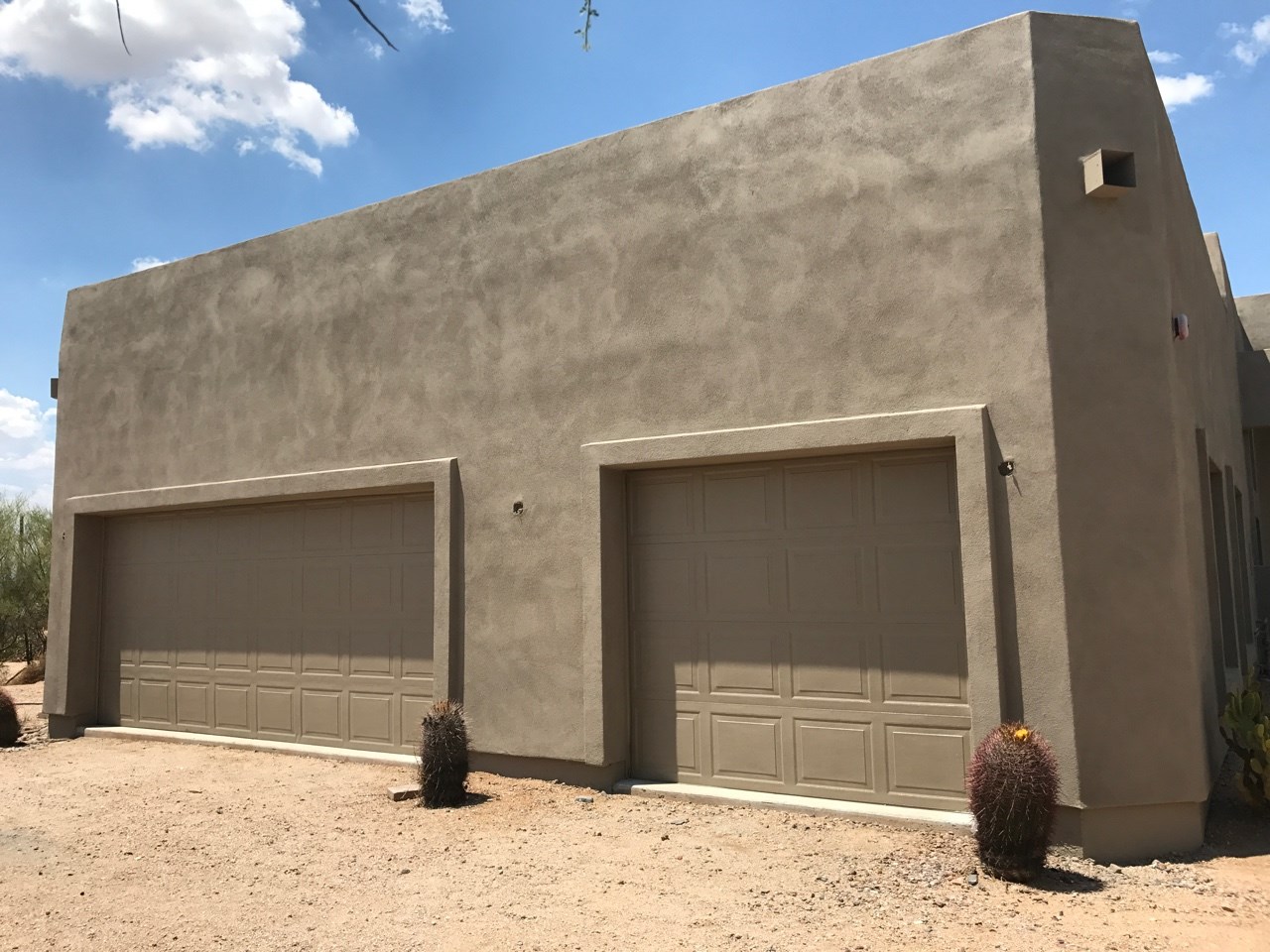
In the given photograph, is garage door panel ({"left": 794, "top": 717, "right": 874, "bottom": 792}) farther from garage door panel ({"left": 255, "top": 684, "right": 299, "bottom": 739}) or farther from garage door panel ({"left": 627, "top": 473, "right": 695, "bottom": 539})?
garage door panel ({"left": 255, "top": 684, "right": 299, "bottom": 739})

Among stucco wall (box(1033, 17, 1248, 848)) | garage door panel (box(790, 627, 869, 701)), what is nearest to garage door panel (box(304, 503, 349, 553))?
garage door panel (box(790, 627, 869, 701))

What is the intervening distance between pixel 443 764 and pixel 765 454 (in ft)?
11.5

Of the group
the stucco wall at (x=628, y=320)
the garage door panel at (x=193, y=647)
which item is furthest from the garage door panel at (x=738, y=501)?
the garage door panel at (x=193, y=647)

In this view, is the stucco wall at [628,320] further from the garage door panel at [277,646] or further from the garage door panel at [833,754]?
the garage door panel at [277,646]

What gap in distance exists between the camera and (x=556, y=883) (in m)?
6.07

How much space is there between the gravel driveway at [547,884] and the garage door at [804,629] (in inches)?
18.4

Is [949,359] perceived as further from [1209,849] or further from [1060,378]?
[1209,849]

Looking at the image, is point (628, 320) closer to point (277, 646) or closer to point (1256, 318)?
point (277, 646)

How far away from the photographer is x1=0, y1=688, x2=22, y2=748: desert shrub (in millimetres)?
11469

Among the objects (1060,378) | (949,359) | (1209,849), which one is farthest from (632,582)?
(1209,849)

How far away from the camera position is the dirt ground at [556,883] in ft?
17.0

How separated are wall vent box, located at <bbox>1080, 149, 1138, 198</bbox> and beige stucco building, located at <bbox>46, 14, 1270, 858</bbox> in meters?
0.04

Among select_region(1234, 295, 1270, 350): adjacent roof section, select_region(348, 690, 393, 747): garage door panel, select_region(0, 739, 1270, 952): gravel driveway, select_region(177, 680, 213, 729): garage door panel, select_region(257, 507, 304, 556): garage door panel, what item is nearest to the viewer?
select_region(0, 739, 1270, 952): gravel driveway

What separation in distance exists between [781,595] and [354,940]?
12.7ft
